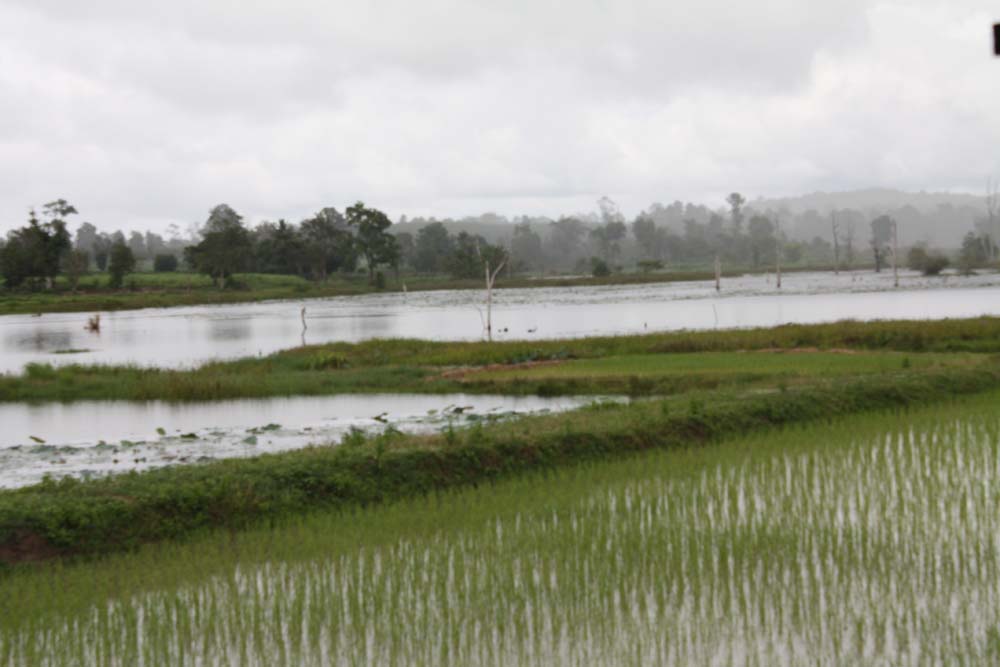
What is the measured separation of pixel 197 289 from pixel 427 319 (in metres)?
43.8

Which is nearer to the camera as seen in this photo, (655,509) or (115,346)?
(655,509)

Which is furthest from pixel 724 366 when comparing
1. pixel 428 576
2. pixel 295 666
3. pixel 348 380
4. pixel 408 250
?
pixel 408 250

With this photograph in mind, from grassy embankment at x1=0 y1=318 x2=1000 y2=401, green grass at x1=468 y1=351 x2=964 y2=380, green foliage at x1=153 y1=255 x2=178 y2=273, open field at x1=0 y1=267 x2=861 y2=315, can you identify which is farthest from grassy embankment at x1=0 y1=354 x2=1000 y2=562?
green foliage at x1=153 y1=255 x2=178 y2=273

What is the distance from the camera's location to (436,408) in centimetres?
1794

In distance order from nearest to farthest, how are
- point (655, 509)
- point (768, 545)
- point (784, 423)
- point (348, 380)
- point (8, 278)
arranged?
point (768, 545), point (655, 509), point (784, 423), point (348, 380), point (8, 278)

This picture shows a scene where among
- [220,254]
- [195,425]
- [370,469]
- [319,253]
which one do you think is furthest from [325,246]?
[370,469]

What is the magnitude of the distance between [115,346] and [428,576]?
113ft

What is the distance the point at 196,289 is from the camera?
291 feet

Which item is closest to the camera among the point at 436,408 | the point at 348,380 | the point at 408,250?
the point at 436,408

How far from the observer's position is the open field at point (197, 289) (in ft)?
236

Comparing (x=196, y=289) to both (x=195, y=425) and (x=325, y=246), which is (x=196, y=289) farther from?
(x=195, y=425)

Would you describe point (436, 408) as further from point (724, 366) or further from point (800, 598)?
point (800, 598)

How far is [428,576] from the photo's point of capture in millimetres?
6887

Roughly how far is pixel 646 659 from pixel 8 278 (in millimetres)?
84906
